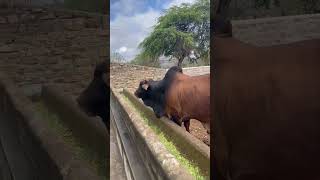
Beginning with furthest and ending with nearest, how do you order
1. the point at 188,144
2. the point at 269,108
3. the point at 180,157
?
the point at 188,144 < the point at 180,157 < the point at 269,108

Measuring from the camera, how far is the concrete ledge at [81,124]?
1.94 m

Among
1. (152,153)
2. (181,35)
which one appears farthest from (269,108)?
(181,35)

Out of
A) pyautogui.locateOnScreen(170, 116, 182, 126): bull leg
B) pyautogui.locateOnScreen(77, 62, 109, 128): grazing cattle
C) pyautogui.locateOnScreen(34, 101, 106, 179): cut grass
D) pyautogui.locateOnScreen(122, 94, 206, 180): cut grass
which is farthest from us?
pyautogui.locateOnScreen(77, 62, 109, 128): grazing cattle

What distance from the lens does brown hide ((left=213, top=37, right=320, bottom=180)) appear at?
811mm

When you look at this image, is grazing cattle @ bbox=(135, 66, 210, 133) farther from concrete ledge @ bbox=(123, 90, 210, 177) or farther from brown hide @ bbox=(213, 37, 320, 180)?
brown hide @ bbox=(213, 37, 320, 180)

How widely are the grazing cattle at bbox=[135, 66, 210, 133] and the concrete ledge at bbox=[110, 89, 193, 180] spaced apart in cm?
17

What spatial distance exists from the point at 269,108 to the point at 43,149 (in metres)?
1.05

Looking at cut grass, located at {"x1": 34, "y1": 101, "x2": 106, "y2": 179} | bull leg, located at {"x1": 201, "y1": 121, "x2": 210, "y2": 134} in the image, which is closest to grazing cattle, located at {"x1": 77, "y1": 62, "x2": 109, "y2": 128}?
cut grass, located at {"x1": 34, "y1": 101, "x2": 106, "y2": 179}

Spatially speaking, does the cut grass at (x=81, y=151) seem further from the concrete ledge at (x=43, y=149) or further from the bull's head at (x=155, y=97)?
the bull's head at (x=155, y=97)

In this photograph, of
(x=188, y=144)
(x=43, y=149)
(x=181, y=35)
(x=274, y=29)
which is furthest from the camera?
(x=181, y=35)

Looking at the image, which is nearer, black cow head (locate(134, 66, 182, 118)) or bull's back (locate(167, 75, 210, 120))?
bull's back (locate(167, 75, 210, 120))

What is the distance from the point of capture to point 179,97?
8.34 ft

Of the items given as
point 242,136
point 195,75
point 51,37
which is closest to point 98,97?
point 195,75

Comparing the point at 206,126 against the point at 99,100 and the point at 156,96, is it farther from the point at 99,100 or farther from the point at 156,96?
the point at 99,100
